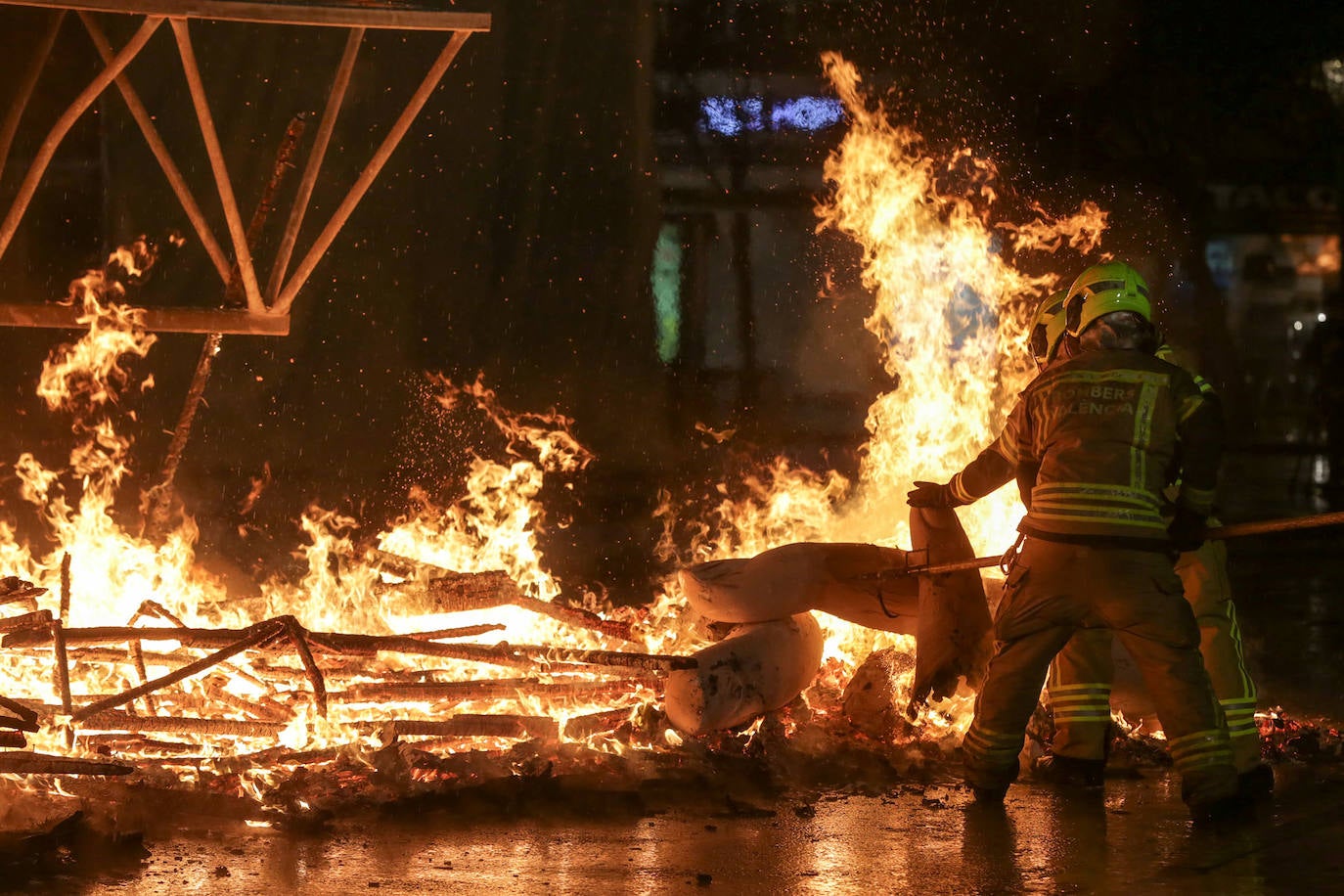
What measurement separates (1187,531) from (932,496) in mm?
1195

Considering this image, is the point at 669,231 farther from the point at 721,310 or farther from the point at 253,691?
the point at 253,691

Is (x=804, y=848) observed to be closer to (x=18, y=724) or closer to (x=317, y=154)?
(x=18, y=724)

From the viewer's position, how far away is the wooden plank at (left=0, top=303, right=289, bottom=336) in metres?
6.54

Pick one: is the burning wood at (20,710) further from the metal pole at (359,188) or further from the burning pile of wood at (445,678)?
the metal pole at (359,188)

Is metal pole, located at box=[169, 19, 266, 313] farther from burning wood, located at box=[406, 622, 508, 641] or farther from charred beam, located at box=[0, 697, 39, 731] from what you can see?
charred beam, located at box=[0, 697, 39, 731]

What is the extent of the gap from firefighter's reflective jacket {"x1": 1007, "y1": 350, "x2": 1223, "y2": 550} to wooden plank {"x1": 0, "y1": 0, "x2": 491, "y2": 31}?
3.09m

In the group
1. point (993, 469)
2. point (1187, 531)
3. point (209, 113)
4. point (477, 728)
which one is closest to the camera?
point (1187, 531)

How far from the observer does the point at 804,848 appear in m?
4.79

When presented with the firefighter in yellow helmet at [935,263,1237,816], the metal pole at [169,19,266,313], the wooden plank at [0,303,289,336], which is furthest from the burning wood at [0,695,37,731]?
the firefighter in yellow helmet at [935,263,1237,816]

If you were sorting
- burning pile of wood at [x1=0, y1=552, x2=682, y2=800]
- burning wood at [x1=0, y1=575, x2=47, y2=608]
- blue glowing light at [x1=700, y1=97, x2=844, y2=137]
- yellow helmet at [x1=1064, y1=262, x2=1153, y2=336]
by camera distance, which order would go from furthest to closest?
blue glowing light at [x1=700, y1=97, x2=844, y2=137], burning wood at [x1=0, y1=575, x2=47, y2=608], burning pile of wood at [x1=0, y1=552, x2=682, y2=800], yellow helmet at [x1=1064, y1=262, x2=1153, y2=336]

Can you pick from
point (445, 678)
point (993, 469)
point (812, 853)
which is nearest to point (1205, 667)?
point (993, 469)

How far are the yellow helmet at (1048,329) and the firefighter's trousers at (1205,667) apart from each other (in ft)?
3.43

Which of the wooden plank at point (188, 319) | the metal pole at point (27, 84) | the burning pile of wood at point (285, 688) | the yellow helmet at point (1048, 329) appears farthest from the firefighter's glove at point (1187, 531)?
the metal pole at point (27, 84)

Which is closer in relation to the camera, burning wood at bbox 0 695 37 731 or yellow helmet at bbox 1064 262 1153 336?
burning wood at bbox 0 695 37 731
